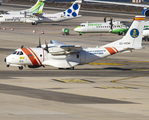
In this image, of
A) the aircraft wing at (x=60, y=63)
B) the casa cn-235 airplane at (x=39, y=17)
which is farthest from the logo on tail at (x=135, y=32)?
the casa cn-235 airplane at (x=39, y=17)

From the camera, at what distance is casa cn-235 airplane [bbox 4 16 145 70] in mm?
37375

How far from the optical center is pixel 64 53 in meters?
37.7

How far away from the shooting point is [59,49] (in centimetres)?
3712

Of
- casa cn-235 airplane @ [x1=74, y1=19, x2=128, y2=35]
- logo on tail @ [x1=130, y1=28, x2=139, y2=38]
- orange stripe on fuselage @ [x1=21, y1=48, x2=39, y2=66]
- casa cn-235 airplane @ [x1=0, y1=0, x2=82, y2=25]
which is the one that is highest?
casa cn-235 airplane @ [x1=0, y1=0, x2=82, y2=25]

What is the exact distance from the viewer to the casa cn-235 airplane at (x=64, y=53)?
37.4m

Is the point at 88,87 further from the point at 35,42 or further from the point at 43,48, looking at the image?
the point at 35,42

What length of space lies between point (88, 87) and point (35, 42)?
40.0m

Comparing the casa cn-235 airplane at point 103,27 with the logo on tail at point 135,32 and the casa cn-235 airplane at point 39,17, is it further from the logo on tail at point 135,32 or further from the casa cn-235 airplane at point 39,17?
the logo on tail at point 135,32

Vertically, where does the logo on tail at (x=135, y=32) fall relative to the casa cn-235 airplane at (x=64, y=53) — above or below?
above

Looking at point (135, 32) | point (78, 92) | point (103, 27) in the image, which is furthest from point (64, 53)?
point (103, 27)

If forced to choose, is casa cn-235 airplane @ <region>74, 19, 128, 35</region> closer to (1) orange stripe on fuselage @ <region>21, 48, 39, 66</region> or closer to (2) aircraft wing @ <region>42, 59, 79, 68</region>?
(2) aircraft wing @ <region>42, 59, 79, 68</region>

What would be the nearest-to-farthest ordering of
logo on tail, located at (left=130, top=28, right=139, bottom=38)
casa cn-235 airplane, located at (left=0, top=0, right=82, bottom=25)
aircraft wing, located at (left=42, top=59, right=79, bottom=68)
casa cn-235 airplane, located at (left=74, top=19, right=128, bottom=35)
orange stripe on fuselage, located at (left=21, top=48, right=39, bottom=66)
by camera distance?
orange stripe on fuselage, located at (left=21, top=48, right=39, bottom=66) < aircraft wing, located at (left=42, top=59, right=79, bottom=68) < logo on tail, located at (left=130, top=28, right=139, bottom=38) < casa cn-235 airplane, located at (left=74, top=19, right=128, bottom=35) < casa cn-235 airplane, located at (left=0, top=0, right=82, bottom=25)

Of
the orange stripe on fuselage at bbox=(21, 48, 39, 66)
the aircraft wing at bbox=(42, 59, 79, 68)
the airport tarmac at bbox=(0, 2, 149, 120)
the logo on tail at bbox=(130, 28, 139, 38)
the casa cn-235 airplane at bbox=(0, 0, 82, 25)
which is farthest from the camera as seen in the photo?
the casa cn-235 airplane at bbox=(0, 0, 82, 25)

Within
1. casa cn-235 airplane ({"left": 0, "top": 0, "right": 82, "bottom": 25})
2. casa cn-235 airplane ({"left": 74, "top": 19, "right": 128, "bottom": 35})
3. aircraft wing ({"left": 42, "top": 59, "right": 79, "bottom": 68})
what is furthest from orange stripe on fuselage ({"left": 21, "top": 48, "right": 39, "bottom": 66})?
casa cn-235 airplane ({"left": 0, "top": 0, "right": 82, "bottom": 25})
